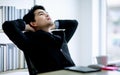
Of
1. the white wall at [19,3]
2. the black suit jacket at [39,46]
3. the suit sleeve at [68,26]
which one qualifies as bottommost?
the black suit jacket at [39,46]

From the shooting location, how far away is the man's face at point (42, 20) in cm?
181

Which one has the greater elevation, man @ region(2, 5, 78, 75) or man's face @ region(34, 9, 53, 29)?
man's face @ region(34, 9, 53, 29)

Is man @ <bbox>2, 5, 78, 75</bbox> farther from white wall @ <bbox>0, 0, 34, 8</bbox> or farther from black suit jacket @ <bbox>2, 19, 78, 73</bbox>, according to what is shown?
white wall @ <bbox>0, 0, 34, 8</bbox>

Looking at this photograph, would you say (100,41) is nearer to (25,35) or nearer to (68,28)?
(68,28)

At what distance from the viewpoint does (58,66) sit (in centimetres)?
168

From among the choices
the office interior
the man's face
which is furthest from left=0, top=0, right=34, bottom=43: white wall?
the man's face

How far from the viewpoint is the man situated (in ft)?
5.50

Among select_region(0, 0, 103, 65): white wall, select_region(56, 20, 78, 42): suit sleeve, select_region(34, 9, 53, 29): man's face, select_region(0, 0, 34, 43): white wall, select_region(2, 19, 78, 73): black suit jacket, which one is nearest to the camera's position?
select_region(2, 19, 78, 73): black suit jacket

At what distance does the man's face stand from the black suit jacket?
7 centimetres

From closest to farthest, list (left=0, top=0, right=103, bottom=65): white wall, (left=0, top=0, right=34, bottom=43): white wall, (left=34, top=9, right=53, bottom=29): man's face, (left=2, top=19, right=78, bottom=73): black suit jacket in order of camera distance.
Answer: (left=2, top=19, right=78, bottom=73): black suit jacket → (left=34, top=9, right=53, bottom=29): man's face → (left=0, top=0, right=34, bottom=43): white wall → (left=0, top=0, right=103, bottom=65): white wall

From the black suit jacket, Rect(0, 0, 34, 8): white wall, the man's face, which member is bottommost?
the black suit jacket

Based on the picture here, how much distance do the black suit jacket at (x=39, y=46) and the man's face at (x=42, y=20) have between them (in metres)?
0.07

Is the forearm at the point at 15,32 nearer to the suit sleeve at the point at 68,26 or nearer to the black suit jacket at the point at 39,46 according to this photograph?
the black suit jacket at the point at 39,46

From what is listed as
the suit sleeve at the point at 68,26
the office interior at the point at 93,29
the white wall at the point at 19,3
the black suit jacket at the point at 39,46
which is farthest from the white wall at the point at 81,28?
the black suit jacket at the point at 39,46
